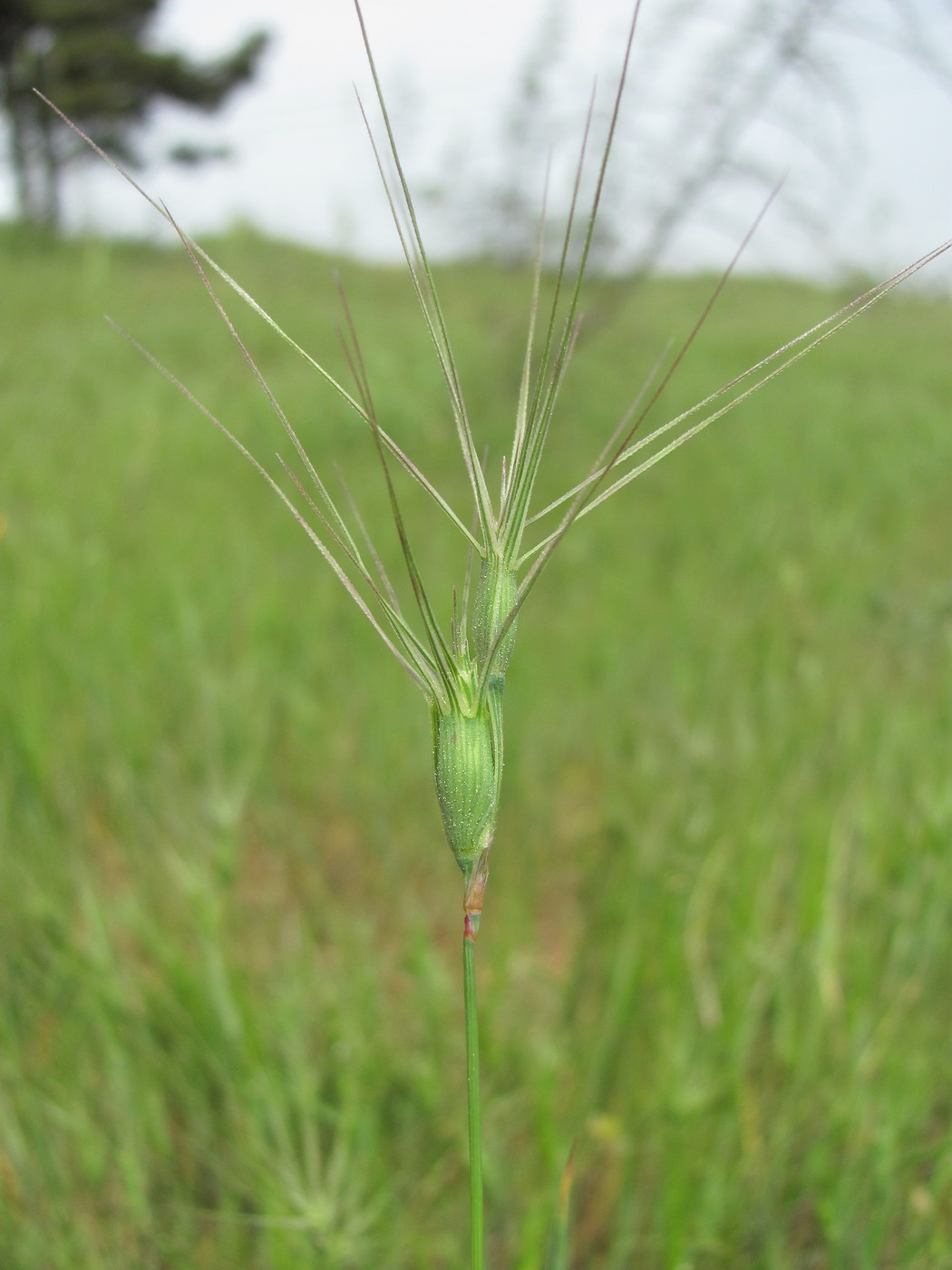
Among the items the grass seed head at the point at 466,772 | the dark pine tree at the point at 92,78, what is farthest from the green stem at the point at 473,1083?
the dark pine tree at the point at 92,78

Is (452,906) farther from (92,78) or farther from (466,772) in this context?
(92,78)

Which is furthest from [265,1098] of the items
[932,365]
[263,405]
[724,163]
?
[932,365]

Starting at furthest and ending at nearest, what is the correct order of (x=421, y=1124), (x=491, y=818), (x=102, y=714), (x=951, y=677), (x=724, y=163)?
→ 1. (x=724, y=163)
2. (x=951, y=677)
3. (x=102, y=714)
4. (x=421, y=1124)
5. (x=491, y=818)

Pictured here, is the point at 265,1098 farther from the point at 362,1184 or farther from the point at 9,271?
the point at 9,271

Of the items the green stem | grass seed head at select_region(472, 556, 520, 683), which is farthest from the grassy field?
grass seed head at select_region(472, 556, 520, 683)

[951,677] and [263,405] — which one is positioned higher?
[263,405]

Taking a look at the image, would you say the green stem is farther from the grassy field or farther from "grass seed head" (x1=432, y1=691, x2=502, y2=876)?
the grassy field

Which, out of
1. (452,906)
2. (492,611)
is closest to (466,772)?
(492,611)

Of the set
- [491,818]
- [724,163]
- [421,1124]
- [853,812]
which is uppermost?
[724,163]
